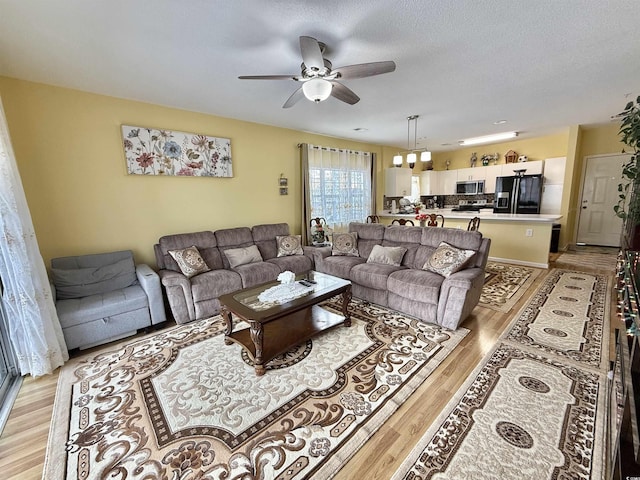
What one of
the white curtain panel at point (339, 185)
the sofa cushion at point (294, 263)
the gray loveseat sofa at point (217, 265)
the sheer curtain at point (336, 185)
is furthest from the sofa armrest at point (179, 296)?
the white curtain panel at point (339, 185)

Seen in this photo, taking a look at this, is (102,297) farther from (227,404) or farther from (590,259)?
(590,259)

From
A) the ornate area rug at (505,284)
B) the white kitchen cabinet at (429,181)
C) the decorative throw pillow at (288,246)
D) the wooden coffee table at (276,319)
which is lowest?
the ornate area rug at (505,284)

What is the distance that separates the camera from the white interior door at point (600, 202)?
5.66 m

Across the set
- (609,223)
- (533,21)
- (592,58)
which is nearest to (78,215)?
(533,21)

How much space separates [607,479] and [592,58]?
326 centimetres

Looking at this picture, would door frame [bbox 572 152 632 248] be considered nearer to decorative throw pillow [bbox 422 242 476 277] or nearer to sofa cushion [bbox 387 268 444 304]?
decorative throw pillow [bbox 422 242 476 277]

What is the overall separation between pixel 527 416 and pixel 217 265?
11.5 feet

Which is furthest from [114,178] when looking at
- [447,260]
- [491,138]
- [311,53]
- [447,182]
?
[447,182]

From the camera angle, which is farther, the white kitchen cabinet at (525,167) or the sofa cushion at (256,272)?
the white kitchen cabinet at (525,167)

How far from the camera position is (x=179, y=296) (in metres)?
2.98

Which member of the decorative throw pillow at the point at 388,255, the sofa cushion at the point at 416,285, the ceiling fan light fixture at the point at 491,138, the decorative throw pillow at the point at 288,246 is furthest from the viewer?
the ceiling fan light fixture at the point at 491,138

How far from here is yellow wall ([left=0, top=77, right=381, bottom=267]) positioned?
2.70m

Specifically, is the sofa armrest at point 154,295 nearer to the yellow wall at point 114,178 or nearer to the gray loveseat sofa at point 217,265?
the gray loveseat sofa at point 217,265

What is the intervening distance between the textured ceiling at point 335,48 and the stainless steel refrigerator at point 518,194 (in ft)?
8.23
